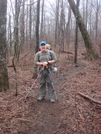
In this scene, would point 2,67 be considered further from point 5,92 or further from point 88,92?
point 88,92

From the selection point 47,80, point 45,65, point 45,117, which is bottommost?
point 45,117

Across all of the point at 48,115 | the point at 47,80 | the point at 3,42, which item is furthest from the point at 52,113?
the point at 3,42

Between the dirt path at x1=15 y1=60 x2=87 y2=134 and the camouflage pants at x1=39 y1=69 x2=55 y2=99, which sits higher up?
the camouflage pants at x1=39 y1=69 x2=55 y2=99

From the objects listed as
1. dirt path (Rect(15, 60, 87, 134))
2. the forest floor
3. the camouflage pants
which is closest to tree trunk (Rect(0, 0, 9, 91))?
the forest floor

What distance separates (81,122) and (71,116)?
40 centimetres

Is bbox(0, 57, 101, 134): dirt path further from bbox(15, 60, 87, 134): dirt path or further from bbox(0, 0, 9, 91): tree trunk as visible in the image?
bbox(0, 0, 9, 91): tree trunk

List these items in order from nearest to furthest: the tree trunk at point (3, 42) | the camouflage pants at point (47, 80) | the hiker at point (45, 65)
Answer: the hiker at point (45, 65) → the camouflage pants at point (47, 80) → the tree trunk at point (3, 42)

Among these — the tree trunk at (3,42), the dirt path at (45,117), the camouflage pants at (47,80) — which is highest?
the tree trunk at (3,42)

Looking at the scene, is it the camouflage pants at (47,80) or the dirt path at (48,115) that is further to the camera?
the camouflage pants at (47,80)

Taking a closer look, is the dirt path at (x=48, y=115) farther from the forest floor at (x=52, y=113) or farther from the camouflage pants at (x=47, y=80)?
the camouflage pants at (x=47, y=80)

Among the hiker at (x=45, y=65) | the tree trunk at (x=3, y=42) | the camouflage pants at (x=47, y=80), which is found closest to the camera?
the hiker at (x=45, y=65)

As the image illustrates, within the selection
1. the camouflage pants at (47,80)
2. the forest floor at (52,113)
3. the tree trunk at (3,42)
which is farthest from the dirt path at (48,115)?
the tree trunk at (3,42)

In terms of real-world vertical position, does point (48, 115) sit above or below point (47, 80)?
below

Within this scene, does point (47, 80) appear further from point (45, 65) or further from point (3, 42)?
point (3, 42)
